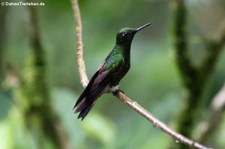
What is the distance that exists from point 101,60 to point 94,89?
244 centimetres

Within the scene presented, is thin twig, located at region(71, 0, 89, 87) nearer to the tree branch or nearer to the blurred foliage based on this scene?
the blurred foliage

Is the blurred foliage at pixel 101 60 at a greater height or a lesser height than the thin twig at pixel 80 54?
lesser

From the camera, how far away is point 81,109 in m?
1.82

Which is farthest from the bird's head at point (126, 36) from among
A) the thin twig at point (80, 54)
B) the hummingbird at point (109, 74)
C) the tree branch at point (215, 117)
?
the tree branch at point (215, 117)

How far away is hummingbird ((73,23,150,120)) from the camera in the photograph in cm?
182

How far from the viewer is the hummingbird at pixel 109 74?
182cm

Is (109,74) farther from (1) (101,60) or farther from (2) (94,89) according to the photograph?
(1) (101,60)

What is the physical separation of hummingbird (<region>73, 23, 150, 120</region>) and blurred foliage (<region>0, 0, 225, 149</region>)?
0.75 meters

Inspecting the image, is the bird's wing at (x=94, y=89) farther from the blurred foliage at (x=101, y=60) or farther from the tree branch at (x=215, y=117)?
the tree branch at (x=215, y=117)

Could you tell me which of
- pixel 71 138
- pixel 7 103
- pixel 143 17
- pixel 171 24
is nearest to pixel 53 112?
pixel 71 138

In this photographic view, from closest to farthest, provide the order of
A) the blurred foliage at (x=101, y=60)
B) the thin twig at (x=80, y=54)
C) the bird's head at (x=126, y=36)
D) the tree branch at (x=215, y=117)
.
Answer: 1. the bird's head at (x=126, y=36)
2. the thin twig at (x=80, y=54)
3. the tree branch at (x=215, y=117)
4. the blurred foliage at (x=101, y=60)

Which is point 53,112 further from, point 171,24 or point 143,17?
point 143,17

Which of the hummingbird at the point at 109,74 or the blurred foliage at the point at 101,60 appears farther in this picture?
the blurred foliage at the point at 101,60

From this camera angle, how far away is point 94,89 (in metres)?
1.83
